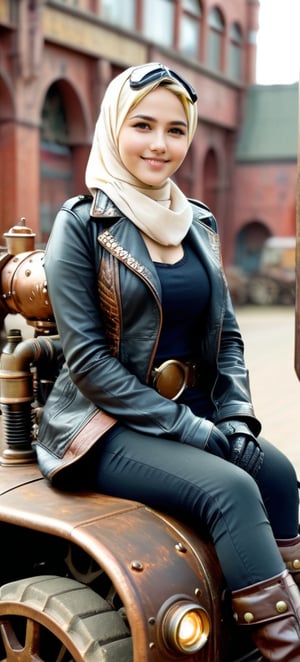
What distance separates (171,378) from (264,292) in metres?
21.8

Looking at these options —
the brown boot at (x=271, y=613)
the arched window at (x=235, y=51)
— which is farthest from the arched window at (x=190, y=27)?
the brown boot at (x=271, y=613)

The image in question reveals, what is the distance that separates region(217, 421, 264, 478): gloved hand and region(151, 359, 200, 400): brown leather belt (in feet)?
0.47

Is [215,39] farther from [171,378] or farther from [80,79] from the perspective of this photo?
[171,378]

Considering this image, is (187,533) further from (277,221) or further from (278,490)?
(277,221)

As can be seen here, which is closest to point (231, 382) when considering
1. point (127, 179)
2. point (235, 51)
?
point (127, 179)

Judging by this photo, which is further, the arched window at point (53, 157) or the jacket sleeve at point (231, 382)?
the arched window at point (53, 157)

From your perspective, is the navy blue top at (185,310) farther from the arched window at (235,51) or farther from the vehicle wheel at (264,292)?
the arched window at (235,51)

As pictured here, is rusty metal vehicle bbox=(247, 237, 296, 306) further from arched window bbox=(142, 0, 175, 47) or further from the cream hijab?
the cream hijab

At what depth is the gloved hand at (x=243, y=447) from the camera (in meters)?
2.36

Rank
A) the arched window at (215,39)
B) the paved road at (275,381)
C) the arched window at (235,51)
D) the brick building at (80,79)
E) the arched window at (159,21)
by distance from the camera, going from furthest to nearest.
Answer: the arched window at (235,51) < the arched window at (215,39) < the arched window at (159,21) < the brick building at (80,79) < the paved road at (275,381)

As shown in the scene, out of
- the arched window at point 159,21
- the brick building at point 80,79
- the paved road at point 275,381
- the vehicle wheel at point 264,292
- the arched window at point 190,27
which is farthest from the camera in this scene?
the arched window at point 190,27

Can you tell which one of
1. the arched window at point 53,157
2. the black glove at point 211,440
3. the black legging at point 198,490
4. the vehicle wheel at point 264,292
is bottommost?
the vehicle wheel at point 264,292

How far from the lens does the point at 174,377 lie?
7.95ft

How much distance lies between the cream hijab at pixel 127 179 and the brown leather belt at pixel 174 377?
0.32 m
